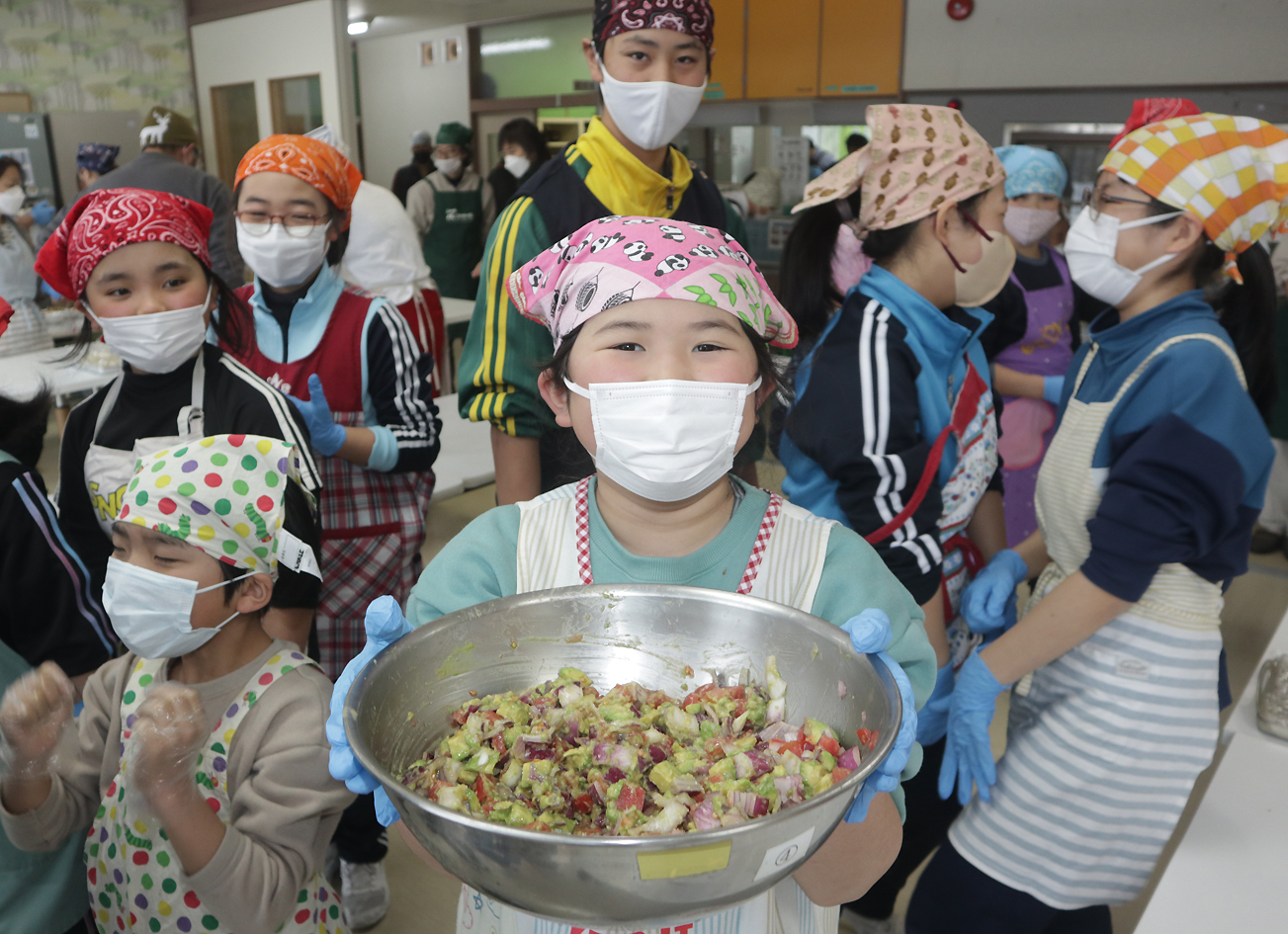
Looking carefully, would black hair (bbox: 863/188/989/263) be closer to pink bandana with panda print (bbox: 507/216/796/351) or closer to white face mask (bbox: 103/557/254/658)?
pink bandana with panda print (bbox: 507/216/796/351)

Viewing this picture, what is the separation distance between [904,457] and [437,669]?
859 millimetres

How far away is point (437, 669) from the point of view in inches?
33.8

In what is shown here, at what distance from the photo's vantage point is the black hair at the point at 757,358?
3.34 feet

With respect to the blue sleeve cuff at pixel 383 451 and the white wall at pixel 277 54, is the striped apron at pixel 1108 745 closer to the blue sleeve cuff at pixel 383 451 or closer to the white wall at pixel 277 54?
the blue sleeve cuff at pixel 383 451

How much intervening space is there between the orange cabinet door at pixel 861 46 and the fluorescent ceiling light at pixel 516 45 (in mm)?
3585

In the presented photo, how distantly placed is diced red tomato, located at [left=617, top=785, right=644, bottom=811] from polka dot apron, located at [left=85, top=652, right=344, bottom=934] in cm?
70

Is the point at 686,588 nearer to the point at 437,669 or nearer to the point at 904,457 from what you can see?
the point at 437,669

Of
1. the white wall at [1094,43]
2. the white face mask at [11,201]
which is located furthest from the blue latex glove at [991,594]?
the white face mask at [11,201]

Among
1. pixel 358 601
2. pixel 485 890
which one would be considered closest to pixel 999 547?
pixel 358 601

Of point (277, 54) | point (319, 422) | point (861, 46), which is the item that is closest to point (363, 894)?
point (319, 422)

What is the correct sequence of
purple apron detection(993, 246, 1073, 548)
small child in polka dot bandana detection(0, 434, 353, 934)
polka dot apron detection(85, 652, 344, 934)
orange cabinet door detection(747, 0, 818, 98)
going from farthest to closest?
1. orange cabinet door detection(747, 0, 818, 98)
2. purple apron detection(993, 246, 1073, 548)
3. polka dot apron detection(85, 652, 344, 934)
4. small child in polka dot bandana detection(0, 434, 353, 934)

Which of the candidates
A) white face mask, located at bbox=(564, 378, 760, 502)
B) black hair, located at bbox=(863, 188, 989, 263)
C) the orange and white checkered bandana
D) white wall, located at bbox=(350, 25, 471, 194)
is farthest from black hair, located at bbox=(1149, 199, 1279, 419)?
white wall, located at bbox=(350, 25, 471, 194)

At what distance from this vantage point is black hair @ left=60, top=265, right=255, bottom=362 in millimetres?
1702

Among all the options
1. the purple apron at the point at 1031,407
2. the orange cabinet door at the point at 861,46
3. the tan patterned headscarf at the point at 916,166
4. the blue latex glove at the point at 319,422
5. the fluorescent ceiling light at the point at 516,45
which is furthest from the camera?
the fluorescent ceiling light at the point at 516,45
